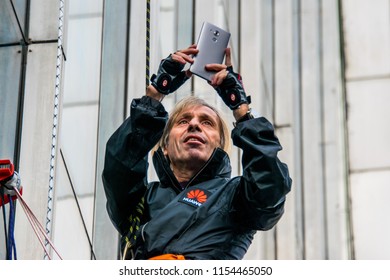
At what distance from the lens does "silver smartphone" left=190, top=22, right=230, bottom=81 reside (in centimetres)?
800

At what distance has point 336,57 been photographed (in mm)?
32094

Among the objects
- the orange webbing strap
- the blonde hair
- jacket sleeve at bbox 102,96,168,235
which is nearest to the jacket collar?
jacket sleeve at bbox 102,96,168,235

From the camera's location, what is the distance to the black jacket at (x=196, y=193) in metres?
7.44

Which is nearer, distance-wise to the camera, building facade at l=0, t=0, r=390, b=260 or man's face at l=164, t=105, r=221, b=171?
man's face at l=164, t=105, r=221, b=171

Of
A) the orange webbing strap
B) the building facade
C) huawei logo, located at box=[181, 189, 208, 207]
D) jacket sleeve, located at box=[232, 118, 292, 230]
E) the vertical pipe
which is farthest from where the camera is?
the vertical pipe

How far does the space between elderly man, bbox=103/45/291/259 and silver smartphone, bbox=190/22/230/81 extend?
0.19 feet

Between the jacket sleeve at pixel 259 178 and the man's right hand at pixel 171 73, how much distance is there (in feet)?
1.72

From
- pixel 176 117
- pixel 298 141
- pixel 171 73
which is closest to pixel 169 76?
pixel 171 73

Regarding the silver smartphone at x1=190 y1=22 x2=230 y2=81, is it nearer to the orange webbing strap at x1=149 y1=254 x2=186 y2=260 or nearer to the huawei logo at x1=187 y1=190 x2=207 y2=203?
the huawei logo at x1=187 y1=190 x2=207 y2=203

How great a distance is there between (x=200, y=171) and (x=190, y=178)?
10 cm

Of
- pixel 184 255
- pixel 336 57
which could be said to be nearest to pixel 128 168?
pixel 184 255

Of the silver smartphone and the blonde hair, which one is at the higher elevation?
the silver smartphone

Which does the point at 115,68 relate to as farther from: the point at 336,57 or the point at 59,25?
the point at 336,57

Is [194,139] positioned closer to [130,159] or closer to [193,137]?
[193,137]
